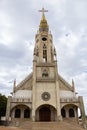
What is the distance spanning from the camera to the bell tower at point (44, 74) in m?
30.9

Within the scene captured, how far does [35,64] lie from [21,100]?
8770 millimetres

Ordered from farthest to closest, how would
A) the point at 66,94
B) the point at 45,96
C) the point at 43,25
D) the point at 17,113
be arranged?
the point at 43,25 < the point at 66,94 < the point at 45,96 < the point at 17,113

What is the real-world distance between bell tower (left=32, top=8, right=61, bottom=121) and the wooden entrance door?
68 cm

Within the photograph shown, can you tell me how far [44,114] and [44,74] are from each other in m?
8.58

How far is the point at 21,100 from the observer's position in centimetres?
3083

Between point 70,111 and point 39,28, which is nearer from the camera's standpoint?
point 70,111

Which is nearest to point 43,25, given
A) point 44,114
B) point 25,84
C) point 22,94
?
point 25,84

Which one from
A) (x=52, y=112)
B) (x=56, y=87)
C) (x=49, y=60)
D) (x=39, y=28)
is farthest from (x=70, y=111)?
(x=39, y=28)

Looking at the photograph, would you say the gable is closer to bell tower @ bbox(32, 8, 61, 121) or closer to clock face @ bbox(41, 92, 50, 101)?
bell tower @ bbox(32, 8, 61, 121)

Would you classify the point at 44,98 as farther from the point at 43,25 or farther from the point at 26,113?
the point at 43,25

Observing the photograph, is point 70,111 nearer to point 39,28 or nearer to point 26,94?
Result: point 26,94

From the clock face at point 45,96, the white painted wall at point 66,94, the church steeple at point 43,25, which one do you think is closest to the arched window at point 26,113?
the clock face at point 45,96

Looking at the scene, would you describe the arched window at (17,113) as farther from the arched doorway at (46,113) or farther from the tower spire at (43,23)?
the tower spire at (43,23)

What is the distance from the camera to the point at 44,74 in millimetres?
35062
